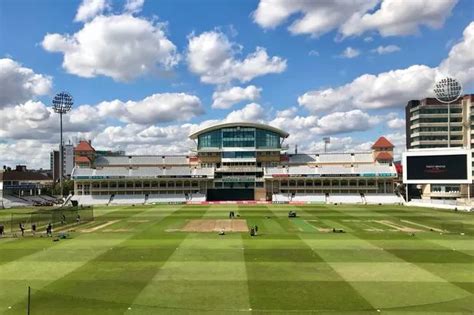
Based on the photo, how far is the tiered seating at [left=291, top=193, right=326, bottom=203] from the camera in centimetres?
10125

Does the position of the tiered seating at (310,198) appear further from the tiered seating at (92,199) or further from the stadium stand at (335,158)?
the tiered seating at (92,199)

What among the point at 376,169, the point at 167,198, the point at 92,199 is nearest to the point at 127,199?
the point at 92,199

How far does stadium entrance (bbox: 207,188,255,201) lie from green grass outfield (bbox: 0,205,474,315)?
63057 mm

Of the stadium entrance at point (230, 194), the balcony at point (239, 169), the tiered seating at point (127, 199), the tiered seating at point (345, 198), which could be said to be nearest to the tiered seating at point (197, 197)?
the stadium entrance at point (230, 194)

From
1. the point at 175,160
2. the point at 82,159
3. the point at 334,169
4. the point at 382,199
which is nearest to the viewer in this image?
the point at 382,199

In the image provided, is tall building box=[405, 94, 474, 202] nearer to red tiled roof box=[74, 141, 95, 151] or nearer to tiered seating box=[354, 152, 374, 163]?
tiered seating box=[354, 152, 374, 163]

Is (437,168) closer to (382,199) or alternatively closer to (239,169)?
(382,199)

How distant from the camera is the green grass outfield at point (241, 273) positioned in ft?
64.8

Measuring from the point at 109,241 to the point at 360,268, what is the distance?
21758 millimetres

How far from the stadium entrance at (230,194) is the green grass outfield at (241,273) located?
6306 cm

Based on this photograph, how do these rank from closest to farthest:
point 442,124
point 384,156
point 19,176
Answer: point 384,156, point 19,176, point 442,124

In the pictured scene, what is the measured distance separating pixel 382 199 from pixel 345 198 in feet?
25.6

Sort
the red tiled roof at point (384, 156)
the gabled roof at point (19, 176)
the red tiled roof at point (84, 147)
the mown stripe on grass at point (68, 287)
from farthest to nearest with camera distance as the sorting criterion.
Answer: the red tiled roof at point (84, 147) < the gabled roof at point (19, 176) < the red tiled roof at point (384, 156) < the mown stripe on grass at point (68, 287)

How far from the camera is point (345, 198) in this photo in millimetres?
101125
